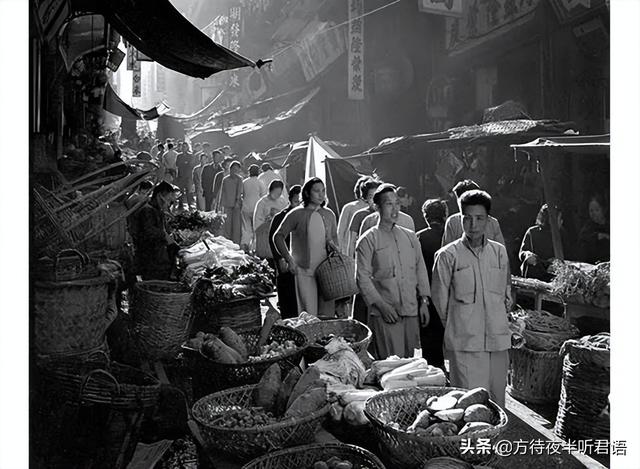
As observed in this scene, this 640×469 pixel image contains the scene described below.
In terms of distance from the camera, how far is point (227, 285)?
4793 mm

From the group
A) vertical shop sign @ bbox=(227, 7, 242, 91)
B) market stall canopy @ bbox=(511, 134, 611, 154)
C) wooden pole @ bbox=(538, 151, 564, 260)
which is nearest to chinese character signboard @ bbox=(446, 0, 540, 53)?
market stall canopy @ bbox=(511, 134, 611, 154)

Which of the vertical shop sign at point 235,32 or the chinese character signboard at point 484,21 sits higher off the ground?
the vertical shop sign at point 235,32

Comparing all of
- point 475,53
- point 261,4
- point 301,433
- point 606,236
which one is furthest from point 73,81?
point 261,4

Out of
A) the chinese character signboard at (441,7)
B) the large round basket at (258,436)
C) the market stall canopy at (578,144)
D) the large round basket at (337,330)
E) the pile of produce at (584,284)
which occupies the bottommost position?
the large round basket at (258,436)

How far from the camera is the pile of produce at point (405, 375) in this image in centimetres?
296

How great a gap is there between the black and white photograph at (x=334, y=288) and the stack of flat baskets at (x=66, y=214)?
0.02 meters

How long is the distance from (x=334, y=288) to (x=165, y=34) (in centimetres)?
288

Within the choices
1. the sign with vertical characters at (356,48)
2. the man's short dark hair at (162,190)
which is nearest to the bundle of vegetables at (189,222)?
the man's short dark hair at (162,190)

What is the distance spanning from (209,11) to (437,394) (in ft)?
103

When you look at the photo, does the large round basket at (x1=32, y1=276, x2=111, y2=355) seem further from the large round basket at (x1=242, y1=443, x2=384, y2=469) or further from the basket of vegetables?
the large round basket at (x1=242, y1=443, x2=384, y2=469)

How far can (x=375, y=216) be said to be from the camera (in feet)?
18.6

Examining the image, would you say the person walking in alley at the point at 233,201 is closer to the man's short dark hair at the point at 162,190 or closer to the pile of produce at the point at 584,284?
the man's short dark hair at the point at 162,190

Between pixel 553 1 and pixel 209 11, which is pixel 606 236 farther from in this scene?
pixel 209 11

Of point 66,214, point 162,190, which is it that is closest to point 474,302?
point 66,214
